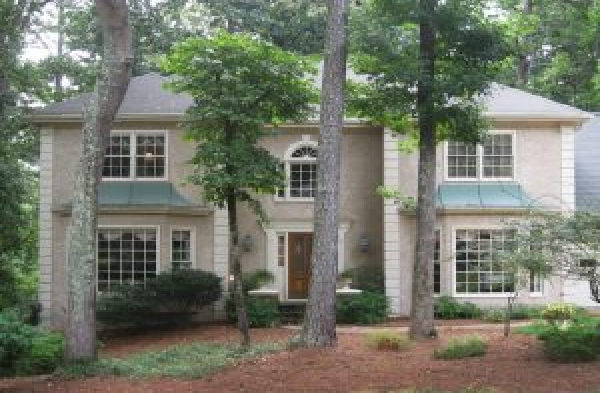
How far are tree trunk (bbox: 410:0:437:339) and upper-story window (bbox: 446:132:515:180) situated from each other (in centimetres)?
620

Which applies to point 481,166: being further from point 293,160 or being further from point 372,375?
point 372,375

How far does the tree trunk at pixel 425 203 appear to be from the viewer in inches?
613

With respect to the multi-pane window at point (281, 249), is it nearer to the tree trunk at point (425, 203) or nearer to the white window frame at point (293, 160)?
the white window frame at point (293, 160)

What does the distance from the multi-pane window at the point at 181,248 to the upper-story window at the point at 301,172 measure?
109 inches

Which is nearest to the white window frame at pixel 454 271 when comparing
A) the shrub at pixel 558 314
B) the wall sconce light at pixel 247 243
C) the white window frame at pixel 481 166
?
the white window frame at pixel 481 166

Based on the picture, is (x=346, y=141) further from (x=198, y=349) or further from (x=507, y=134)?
(x=198, y=349)

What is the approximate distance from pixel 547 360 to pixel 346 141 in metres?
11.1

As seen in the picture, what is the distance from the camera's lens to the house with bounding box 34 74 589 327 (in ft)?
70.9

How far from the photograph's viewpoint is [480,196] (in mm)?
21750

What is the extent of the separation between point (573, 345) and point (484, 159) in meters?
10.9

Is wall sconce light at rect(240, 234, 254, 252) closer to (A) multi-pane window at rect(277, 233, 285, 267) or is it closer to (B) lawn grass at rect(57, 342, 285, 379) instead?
(A) multi-pane window at rect(277, 233, 285, 267)

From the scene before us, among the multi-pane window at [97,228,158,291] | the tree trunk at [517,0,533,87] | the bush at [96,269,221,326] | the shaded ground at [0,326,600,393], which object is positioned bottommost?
the shaded ground at [0,326,600,393]

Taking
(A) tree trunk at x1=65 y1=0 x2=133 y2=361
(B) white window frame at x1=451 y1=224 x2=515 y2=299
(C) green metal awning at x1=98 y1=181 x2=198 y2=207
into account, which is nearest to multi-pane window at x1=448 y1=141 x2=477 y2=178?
(B) white window frame at x1=451 y1=224 x2=515 y2=299

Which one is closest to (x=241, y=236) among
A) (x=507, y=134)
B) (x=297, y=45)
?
(x=507, y=134)
